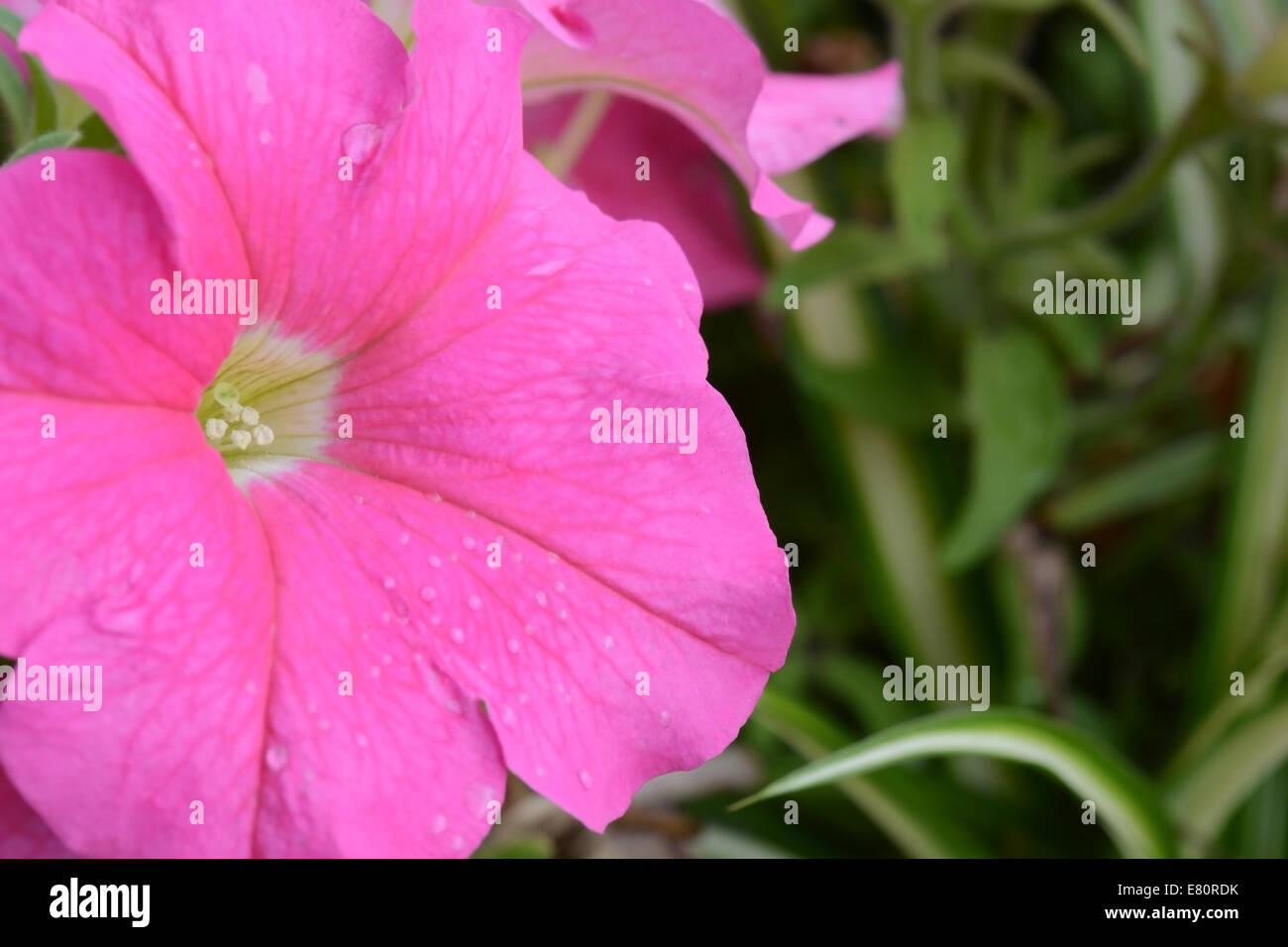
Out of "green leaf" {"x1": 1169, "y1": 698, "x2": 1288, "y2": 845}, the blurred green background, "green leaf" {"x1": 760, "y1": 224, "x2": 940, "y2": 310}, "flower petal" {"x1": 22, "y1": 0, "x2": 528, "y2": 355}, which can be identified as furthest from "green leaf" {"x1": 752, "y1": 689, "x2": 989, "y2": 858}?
"flower petal" {"x1": 22, "y1": 0, "x2": 528, "y2": 355}

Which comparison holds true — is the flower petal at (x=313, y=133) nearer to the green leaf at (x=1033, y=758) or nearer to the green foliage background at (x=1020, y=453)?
the green leaf at (x=1033, y=758)

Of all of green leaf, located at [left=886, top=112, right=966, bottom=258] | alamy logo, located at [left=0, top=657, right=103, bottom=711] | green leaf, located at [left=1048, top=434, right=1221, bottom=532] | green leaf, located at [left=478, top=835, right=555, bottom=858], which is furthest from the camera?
green leaf, located at [left=1048, top=434, right=1221, bottom=532]

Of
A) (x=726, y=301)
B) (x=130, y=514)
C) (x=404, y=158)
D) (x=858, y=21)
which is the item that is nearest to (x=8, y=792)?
(x=130, y=514)

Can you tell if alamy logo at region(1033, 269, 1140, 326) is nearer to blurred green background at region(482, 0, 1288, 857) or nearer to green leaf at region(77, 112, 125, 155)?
blurred green background at region(482, 0, 1288, 857)

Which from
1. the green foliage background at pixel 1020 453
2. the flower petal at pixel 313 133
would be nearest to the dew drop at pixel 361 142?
the flower petal at pixel 313 133

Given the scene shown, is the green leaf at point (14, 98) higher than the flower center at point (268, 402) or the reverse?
higher
